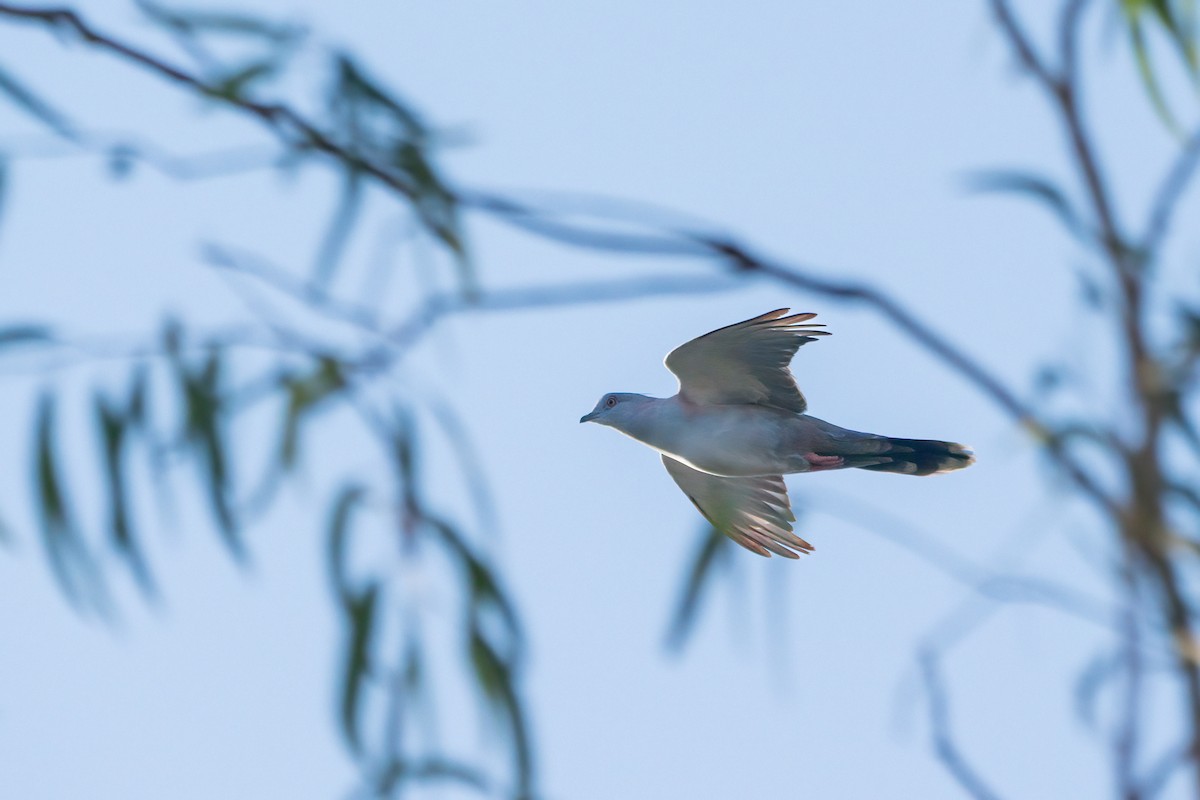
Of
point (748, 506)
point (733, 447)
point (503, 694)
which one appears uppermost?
point (748, 506)

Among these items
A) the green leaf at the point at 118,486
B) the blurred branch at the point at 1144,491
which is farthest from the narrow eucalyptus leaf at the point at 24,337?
the blurred branch at the point at 1144,491

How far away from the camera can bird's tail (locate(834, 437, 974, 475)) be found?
3.30 m

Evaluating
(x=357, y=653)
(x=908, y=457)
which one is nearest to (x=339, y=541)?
(x=357, y=653)

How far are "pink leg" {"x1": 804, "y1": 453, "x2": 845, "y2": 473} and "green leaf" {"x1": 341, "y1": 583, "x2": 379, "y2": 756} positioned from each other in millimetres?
824

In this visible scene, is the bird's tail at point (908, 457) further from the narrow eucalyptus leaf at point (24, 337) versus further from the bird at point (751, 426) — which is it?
the narrow eucalyptus leaf at point (24, 337)

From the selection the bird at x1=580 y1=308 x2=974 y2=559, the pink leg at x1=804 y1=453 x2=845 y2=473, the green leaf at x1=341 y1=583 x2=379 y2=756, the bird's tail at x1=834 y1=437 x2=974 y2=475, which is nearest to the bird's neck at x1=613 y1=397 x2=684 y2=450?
the bird at x1=580 y1=308 x2=974 y2=559

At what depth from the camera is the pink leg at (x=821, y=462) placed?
301 cm

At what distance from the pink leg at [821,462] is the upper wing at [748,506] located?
12.7 inches

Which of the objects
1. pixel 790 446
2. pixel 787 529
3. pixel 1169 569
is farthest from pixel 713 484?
pixel 1169 569

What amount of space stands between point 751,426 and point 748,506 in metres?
0.78

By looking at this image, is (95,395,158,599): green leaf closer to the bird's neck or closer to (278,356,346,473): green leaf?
(278,356,346,473): green leaf

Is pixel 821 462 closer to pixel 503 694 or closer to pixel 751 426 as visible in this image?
pixel 751 426

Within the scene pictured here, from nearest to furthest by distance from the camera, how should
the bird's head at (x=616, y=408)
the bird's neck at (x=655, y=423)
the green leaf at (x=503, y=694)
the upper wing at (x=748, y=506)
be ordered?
1. the green leaf at (x=503, y=694)
2. the bird's neck at (x=655, y=423)
3. the bird's head at (x=616, y=408)
4. the upper wing at (x=748, y=506)

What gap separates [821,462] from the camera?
3053mm
